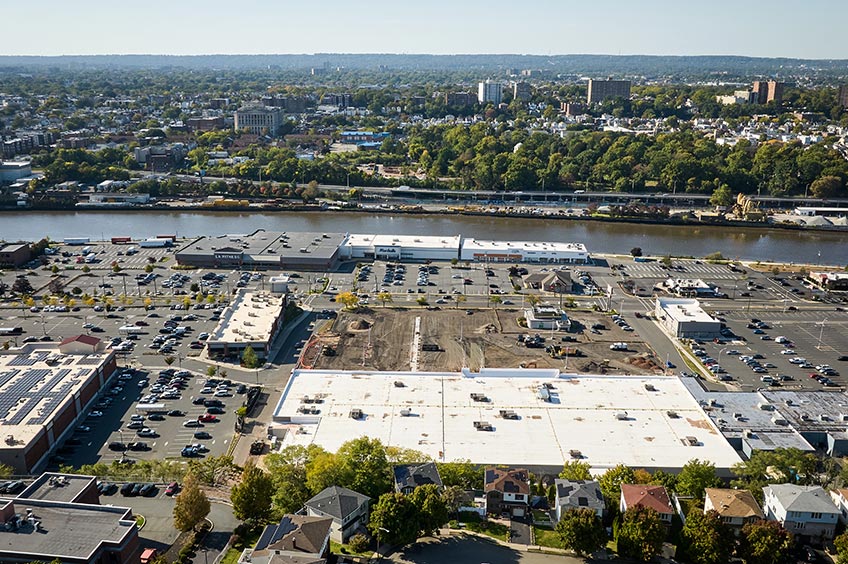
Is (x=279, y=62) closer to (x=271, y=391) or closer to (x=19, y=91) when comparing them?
(x=19, y=91)

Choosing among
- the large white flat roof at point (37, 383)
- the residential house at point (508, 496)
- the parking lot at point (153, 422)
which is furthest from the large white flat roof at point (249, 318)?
the residential house at point (508, 496)

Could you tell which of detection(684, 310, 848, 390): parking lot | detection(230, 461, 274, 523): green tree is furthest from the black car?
detection(684, 310, 848, 390): parking lot

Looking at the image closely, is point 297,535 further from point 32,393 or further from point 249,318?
point 249,318

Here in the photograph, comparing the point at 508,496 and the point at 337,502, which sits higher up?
the point at 337,502

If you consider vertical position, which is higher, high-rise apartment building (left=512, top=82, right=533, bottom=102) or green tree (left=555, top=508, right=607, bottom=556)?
high-rise apartment building (left=512, top=82, right=533, bottom=102)

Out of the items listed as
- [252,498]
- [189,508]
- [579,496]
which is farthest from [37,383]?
[579,496]

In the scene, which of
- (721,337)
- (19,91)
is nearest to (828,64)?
(19,91)

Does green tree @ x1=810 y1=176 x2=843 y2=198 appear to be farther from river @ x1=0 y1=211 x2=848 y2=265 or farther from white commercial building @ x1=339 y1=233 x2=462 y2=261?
white commercial building @ x1=339 y1=233 x2=462 y2=261
